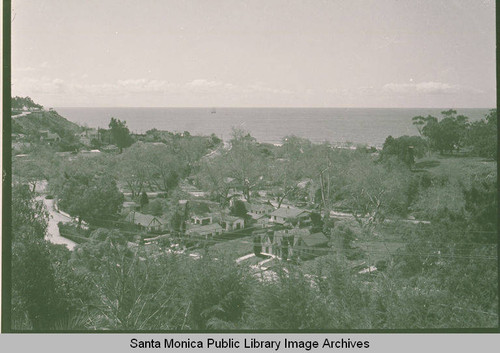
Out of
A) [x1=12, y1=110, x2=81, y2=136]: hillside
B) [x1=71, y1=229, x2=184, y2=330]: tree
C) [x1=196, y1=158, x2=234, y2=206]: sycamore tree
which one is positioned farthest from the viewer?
[x1=196, y1=158, x2=234, y2=206]: sycamore tree

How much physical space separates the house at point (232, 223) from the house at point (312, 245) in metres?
1.00

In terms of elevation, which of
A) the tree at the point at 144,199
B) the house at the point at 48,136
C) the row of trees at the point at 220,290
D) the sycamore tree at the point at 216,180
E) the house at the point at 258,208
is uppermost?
the house at the point at 48,136

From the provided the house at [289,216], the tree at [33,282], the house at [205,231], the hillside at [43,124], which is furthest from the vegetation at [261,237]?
the hillside at [43,124]

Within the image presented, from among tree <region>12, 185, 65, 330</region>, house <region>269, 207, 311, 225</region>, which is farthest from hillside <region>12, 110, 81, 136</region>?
house <region>269, 207, 311, 225</region>

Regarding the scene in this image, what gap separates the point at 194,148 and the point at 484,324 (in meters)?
5.42

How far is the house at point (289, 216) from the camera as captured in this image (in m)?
6.91

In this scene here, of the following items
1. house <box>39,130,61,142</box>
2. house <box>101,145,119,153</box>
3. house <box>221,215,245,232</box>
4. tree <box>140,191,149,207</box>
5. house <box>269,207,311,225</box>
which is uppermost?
house <box>39,130,61,142</box>

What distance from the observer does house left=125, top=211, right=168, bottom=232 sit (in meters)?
6.25

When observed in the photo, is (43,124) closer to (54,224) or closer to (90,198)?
(90,198)

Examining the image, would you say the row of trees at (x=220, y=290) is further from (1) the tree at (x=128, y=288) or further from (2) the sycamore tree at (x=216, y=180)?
(2) the sycamore tree at (x=216, y=180)

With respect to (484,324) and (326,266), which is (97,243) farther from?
(484,324)

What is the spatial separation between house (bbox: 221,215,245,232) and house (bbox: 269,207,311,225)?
0.49m

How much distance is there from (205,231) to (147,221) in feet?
2.90

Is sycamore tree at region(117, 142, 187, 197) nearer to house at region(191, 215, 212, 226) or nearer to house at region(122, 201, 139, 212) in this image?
house at region(122, 201, 139, 212)
